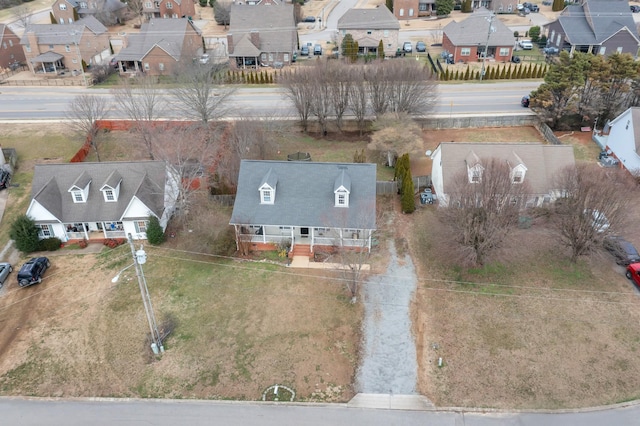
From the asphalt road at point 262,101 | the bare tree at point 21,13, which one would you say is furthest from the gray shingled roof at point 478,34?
the bare tree at point 21,13

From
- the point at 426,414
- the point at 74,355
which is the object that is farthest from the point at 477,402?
the point at 74,355

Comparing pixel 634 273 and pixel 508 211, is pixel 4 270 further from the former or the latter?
pixel 634 273

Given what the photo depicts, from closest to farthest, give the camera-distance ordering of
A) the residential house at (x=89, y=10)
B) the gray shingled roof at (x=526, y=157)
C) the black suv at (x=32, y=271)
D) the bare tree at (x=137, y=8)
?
the black suv at (x=32, y=271), the gray shingled roof at (x=526, y=157), the residential house at (x=89, y=10), the bare tree at (x=137, y=8)

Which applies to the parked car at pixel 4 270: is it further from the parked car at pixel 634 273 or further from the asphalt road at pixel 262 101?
the parked car at pixel 634 273

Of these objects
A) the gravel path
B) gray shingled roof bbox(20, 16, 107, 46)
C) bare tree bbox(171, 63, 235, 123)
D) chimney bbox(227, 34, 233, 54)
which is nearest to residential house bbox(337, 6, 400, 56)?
chimney bbox(227, 34, 233, 54)

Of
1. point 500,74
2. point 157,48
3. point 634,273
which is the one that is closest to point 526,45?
point 500,74

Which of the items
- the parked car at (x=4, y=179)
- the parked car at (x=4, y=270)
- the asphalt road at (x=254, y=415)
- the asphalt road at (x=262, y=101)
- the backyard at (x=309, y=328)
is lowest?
the asphalt road at (x=254, y=415)
